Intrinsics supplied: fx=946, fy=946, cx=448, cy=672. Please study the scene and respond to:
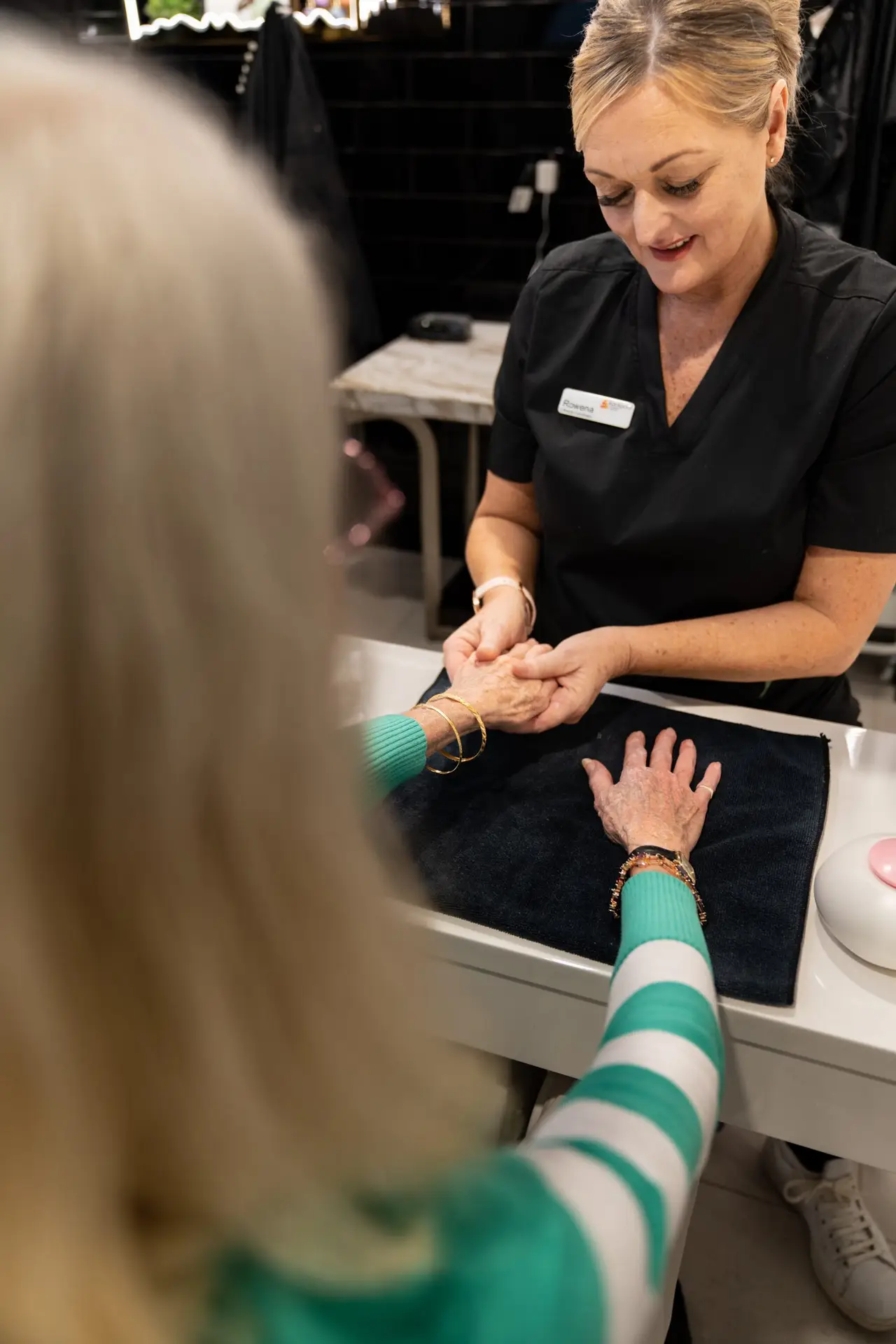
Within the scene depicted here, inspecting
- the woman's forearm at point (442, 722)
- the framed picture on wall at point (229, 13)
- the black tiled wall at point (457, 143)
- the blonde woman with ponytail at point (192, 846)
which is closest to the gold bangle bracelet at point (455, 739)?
the woman's forearm at point (442, 722)

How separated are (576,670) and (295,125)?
2.20 metres

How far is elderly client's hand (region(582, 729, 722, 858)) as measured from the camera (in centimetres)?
88

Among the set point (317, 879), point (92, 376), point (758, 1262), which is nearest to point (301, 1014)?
point (317, 879)

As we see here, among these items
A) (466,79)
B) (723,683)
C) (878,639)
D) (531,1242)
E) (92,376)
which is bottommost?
(878,639)

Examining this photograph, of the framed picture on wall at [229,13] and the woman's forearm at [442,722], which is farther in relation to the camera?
the framed picture on wall at [229,13]

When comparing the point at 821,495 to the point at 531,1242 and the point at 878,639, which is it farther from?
the point at 878,639

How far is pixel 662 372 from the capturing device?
3.80 ft

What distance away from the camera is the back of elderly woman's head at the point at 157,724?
302mm

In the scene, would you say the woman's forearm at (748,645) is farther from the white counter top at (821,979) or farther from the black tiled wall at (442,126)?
the black tiled wall at (442,126)

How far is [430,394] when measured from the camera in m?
2.35

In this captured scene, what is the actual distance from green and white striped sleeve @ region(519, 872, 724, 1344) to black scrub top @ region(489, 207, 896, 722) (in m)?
0.61

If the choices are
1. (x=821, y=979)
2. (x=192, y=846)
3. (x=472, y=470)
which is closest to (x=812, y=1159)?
(x=821, y=979)

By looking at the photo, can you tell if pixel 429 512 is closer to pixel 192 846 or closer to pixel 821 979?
pixel 821 979

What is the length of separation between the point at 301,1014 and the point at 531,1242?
15 cm
